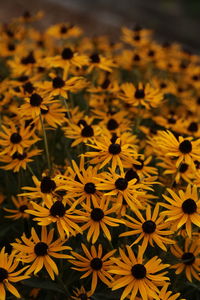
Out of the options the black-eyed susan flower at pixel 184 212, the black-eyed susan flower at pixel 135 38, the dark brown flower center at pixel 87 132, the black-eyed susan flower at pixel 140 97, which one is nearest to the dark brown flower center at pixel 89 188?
the black-eyed susan flower at pixel 184 212

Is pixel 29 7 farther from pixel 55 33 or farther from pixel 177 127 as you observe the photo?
pixel 177 127

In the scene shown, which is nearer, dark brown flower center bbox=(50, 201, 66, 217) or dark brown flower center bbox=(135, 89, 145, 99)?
dark brown flower center bbox=(50, 201, 66, 217)

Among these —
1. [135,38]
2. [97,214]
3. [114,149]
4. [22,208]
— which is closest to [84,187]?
[97,214]

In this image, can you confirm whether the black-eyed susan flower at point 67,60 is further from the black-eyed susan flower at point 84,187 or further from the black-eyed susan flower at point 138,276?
the black-eyed susan flower at point 138,276

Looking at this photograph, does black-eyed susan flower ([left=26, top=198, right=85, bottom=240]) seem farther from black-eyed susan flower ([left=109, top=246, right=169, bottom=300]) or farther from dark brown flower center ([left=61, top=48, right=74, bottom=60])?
dark brown flower center ([left=61, top=48, right=74, bottom=60])

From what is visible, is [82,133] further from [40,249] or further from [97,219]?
[40,249]

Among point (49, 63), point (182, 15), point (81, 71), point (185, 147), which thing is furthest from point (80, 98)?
point (182, 15)

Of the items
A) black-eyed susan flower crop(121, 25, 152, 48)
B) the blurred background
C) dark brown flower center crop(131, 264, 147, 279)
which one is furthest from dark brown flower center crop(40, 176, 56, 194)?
the blurred background
